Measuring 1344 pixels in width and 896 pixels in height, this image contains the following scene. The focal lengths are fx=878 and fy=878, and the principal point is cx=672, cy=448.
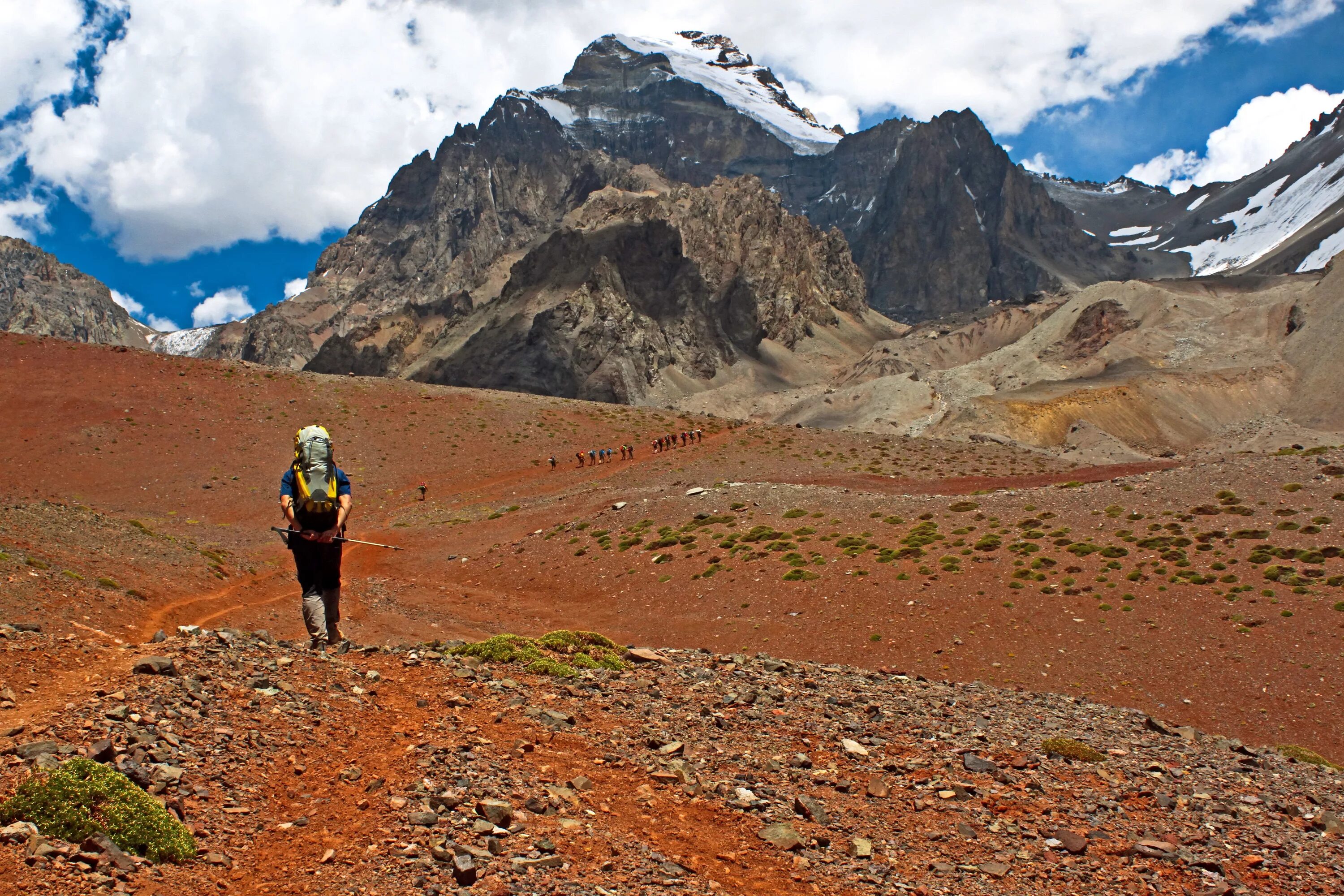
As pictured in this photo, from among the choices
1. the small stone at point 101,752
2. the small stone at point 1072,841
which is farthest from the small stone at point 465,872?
the small stone at point 1072,841

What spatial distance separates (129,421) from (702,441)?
37.2 meters

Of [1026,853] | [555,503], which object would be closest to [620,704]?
[1026,853]

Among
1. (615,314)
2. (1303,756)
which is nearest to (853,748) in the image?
(1303,756)

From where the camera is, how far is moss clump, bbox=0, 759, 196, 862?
5473 millimetres

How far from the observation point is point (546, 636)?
41.7 ft

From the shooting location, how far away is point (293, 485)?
36.5 ft

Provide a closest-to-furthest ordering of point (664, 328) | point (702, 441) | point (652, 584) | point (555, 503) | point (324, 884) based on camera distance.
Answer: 1. point (324, 884)
2. point (652, 584)
3. point (555, 503)
4. point (702, 441)
5. point (664, 328)

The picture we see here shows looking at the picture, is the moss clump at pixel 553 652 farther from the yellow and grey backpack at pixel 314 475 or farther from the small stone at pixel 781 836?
the small stone at pixel 781 836

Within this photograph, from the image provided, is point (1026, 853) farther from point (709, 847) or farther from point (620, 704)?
point (620, 704)

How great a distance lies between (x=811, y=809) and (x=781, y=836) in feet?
2.07

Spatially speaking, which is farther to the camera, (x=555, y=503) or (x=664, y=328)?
(x=664, y=328)

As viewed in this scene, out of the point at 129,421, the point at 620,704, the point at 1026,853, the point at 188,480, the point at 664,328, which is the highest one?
the point at 664,328

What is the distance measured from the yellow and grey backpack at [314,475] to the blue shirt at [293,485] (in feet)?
0.15

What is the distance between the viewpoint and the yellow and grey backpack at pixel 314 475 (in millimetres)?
10992
